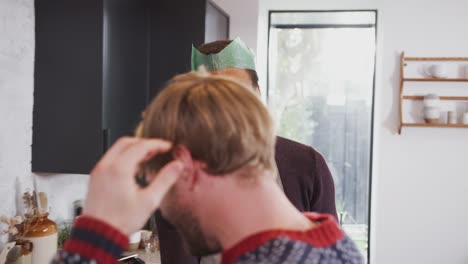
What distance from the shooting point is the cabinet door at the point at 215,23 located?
2.80 metres

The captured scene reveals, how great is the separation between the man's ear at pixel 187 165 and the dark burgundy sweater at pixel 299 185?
2.41 feet

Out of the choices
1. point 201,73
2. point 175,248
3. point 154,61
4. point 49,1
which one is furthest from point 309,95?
point 201,73

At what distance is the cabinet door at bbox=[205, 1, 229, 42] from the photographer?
2.80m

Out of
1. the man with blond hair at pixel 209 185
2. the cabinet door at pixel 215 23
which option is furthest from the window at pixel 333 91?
the man with blond hair at pixel 209 185

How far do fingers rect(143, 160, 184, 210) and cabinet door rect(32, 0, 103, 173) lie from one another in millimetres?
1432

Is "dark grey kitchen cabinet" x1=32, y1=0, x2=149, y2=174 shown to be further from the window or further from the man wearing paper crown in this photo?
the window

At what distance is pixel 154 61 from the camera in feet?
8.91

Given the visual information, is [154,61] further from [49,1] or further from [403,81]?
[403,81]

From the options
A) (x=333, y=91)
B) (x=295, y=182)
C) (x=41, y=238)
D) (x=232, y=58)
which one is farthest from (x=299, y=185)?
(x=333, y=91)

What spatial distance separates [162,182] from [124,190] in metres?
0.06

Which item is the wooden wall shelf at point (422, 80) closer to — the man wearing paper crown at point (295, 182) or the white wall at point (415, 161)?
the white wall at point (415, 161)

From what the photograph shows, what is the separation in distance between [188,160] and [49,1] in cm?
162

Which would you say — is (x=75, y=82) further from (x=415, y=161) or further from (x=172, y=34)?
(x=415, y=161)

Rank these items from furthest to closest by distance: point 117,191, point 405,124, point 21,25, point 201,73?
point 405,124, point 21,25, point 201,73, point 117,191
